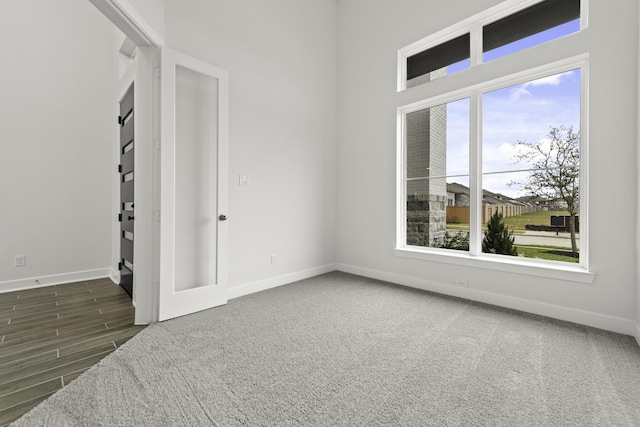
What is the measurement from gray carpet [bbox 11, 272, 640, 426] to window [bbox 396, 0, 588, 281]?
83cm

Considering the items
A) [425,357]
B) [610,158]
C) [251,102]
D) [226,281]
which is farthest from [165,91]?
[610,158]

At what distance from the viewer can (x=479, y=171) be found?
10.2 ft

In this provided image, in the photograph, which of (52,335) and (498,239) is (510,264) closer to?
(498,239)

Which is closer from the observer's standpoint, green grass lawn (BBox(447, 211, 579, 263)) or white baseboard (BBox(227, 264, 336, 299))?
green grass lawn (BBox(447, 211, 579, 263))

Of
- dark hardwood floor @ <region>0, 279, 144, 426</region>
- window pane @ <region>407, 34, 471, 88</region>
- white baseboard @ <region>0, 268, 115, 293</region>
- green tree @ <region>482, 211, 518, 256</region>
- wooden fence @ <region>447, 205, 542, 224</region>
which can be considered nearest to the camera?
dark hardwood floor @ <region>0, 279, 144, 426</region>

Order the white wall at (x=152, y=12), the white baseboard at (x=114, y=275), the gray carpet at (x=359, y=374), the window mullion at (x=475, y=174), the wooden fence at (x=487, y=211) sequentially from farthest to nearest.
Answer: the white baseboard at (x=114, y=275) < the window mullion at (x=475, y=174) < the wooden fence at (x=487, y=211) < the white wall at (x=152, y=12) < the gray carpet at (x=359, y=374)

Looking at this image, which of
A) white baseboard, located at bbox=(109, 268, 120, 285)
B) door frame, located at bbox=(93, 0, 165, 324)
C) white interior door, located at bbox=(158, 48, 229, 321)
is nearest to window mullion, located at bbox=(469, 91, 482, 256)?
white interior door, located at bbox=(158, 48, 229, 321)

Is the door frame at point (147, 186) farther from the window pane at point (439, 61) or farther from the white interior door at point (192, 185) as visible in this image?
the window pane at point (439, 61)

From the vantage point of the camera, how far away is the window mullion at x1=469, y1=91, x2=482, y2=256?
3096 millimetres

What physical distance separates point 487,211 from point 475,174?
Result: 43 cm

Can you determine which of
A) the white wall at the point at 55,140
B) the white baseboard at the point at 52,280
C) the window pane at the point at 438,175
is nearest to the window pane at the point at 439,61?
the window pane at the point at 438,175

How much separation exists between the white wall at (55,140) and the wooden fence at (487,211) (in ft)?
15.6

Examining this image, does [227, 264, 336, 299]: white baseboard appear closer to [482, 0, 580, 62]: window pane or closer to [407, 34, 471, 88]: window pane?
[407, 34, 471, 88]: window pane

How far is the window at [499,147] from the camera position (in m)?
2.60
